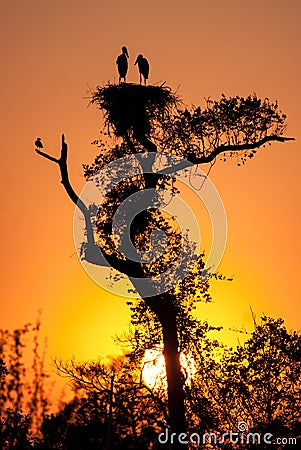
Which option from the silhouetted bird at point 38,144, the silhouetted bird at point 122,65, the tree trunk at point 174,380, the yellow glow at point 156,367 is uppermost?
the silhouetted bird at point 122,65

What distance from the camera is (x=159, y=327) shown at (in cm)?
2967

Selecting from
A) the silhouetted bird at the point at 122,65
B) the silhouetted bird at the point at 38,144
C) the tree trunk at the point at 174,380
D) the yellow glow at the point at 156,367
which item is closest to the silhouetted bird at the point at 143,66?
the silhouetted bird at the point at 122,65

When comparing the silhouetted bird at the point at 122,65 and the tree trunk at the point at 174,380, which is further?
the silhouetted bird at the point at 122,65

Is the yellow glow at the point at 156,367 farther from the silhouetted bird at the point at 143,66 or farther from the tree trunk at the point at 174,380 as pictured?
the silhouetted bird at the point at 143,66

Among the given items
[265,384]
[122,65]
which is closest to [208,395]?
[265,384]

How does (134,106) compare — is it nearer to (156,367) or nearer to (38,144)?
(38,144)

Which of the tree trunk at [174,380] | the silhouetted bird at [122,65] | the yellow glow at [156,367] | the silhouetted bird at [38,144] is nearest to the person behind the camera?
the tree trunk at [174,380]

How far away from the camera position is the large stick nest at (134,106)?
27.7m

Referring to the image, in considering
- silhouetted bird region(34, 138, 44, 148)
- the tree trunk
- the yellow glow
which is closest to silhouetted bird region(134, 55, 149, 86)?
silhouetted bird region(34, 138, 44, 148)

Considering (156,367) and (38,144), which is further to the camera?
(156,367)

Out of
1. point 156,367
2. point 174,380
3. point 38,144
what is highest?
point 38,144

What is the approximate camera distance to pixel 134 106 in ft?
90.8

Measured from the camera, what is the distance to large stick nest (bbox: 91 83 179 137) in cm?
2767

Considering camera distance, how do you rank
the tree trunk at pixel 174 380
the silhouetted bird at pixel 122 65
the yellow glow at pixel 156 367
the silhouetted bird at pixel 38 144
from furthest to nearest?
the silhouetted bird at pixel 122 65, the yellow glow at pixel 156 367, the silhouetted bird at pixel 38 144, the tree trunk at pixel 174 380
